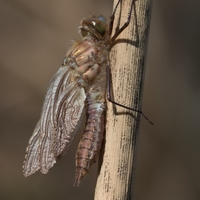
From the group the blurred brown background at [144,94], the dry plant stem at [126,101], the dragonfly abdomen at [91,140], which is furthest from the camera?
the blurred brown background at [144,94]

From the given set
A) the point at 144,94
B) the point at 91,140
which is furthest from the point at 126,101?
the point at 144,94

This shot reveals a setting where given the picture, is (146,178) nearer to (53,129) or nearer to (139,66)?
(53,129)

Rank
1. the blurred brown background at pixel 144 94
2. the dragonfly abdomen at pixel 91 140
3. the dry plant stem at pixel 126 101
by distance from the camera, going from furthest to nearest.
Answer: the blurred brown background at pixel 144 94 → the dragonfly abdomen at pixel 91 140 → the dry plant stem at pixel 126 101

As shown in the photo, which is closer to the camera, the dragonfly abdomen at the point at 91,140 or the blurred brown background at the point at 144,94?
the dragonfly abdomen at the point at 91,140

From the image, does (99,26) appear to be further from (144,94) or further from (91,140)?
(144,94)

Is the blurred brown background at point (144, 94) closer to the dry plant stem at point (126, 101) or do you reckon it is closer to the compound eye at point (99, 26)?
the compound eye at point (99, 26)

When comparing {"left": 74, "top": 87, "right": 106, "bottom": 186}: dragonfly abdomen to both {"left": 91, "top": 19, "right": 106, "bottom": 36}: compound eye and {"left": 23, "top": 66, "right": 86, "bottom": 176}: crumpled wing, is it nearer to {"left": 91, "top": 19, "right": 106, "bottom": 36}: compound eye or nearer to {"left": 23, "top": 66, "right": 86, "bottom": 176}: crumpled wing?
{"left": 23, "top": 66, "right": 86, "bottom": 176}: crumpled wing

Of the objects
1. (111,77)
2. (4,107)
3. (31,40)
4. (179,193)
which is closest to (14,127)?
(4,107)

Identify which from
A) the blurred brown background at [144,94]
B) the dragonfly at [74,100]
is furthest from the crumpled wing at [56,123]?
the blurred brown background at [144,94]
